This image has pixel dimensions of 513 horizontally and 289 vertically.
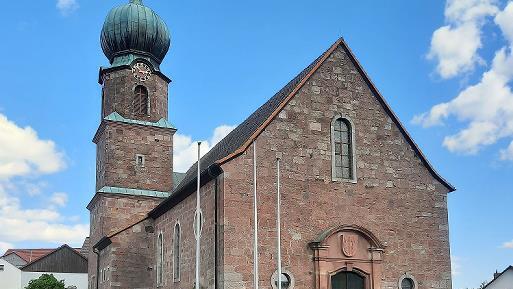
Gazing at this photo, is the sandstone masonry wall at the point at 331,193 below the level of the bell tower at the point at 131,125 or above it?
below

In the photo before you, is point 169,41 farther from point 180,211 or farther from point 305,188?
point 305,188

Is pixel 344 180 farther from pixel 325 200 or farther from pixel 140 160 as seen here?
pixel 140 160

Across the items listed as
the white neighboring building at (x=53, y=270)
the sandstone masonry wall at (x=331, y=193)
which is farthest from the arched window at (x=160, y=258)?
the white neighboring building at (x=53, y=270)

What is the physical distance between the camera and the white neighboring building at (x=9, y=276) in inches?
2399

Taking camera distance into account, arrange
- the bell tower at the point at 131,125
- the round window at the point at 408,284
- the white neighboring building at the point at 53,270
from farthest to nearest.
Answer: the white neighboring building at the point at 53,270 → the bell tower at the point at 131,125 → the round window at the point at 408,284

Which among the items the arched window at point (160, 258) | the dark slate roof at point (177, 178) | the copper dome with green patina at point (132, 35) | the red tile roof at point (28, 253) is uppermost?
the copper dome with green patina at point (132, 35)

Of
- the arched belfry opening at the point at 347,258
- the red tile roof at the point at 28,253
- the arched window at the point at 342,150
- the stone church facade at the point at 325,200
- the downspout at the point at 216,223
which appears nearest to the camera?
the downspout at the point at 216,223

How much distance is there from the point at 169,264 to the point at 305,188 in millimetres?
7921

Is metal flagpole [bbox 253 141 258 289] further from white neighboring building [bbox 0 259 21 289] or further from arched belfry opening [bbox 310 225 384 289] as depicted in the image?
white neighboring building [bbox 0 259 21 289]

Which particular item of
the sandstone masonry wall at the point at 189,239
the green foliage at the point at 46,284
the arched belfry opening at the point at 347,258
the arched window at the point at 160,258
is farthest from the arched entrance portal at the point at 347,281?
the green foliage at the point at 46,284

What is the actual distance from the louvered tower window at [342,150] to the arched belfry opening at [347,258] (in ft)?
6.13

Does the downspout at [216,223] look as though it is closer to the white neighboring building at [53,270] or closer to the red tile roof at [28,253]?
the white neighboring building at [53,270]

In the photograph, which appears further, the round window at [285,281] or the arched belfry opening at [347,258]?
the arched belfry opening at [347,258]

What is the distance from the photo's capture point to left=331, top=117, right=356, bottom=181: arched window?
23.2 meters
